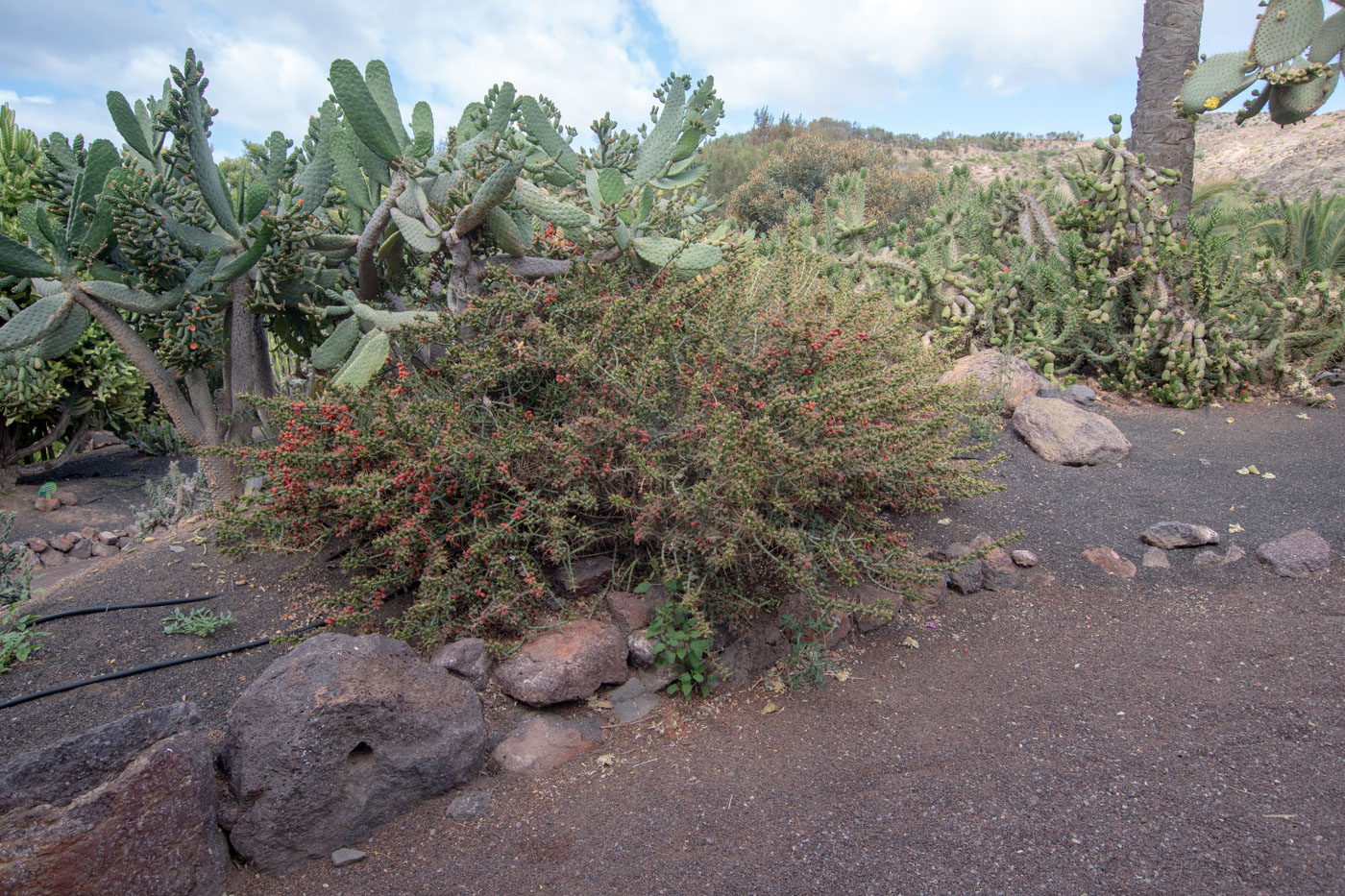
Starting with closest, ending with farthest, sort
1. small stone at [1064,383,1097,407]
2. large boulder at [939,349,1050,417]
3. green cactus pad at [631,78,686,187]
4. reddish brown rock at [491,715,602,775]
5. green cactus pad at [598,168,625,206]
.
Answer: reddish brown rock at [491,715,602,775] < green cactus pad at [598,168,625,206] < green cactus pad at [631,78,686,187] < large boulder at [939,349,1050,417] < small stone at [1064,383,1097,407]

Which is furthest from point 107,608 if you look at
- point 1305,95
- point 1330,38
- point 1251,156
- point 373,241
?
point 1251,156

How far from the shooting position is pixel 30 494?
6926 mm

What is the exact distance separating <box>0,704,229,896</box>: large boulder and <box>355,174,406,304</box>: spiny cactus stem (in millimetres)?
2551

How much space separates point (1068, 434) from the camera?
4.85 meters

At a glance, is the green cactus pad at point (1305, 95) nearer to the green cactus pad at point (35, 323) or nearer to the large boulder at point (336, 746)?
the large boulder at point (336, 746)

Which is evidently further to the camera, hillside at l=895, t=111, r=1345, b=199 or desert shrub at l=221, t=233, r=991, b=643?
hillside at l=895, t=111, r=1345, b=199

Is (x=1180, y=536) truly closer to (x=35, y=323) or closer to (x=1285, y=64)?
(x=1285, y=64)

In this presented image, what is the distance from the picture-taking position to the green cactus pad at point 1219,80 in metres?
5.86

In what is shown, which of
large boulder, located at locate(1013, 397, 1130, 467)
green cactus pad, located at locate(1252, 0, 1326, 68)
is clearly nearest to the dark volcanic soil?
large boulder, located at locate(1013, 397, 1130, 467)

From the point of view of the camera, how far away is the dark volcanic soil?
209 centimetres

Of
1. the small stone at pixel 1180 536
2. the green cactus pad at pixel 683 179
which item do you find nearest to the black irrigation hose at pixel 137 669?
the green cactus pad at pixel 683 179

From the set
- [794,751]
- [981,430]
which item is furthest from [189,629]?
[981,430]

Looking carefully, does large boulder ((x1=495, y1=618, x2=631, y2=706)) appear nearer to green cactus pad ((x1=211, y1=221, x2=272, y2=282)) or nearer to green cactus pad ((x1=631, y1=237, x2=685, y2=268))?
green cactus pad ((x1=631, y1=237, x2=685, y2=268))

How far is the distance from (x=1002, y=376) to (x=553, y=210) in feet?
11.0
